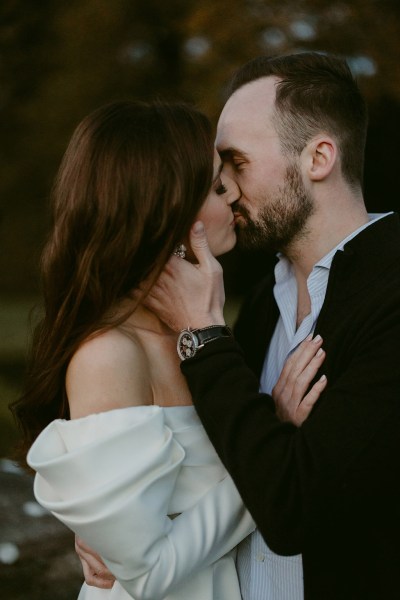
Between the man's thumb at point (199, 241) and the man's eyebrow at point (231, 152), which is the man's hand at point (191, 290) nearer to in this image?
the man's thumb at point (199, 241)

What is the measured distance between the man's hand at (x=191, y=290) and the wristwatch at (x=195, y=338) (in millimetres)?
37

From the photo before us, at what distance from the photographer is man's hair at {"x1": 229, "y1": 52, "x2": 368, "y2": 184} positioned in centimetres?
237

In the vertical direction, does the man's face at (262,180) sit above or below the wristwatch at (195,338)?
above

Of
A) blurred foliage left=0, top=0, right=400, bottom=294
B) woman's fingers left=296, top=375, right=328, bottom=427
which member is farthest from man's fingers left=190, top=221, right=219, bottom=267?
blurred foliage left=0, top=0, right=400, bottom=294

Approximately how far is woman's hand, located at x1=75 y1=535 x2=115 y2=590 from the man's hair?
132 centimetres

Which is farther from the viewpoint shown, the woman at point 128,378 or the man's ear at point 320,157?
the man's ear at point 320,157

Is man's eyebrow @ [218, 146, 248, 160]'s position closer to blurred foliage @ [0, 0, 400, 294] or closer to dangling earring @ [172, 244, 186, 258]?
dangling earring @ [172, 244, 186, 258]

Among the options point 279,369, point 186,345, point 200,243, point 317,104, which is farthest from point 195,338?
point 317,104

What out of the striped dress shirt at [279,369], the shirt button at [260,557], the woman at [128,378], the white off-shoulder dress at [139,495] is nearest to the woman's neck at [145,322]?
the woman at [128,378]

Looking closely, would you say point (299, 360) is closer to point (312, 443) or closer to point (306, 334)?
point (306, 334)

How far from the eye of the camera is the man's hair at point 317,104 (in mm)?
2367

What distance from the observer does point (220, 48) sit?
15.5 feet

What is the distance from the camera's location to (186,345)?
6.23 ft

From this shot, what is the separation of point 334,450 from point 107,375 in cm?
55
